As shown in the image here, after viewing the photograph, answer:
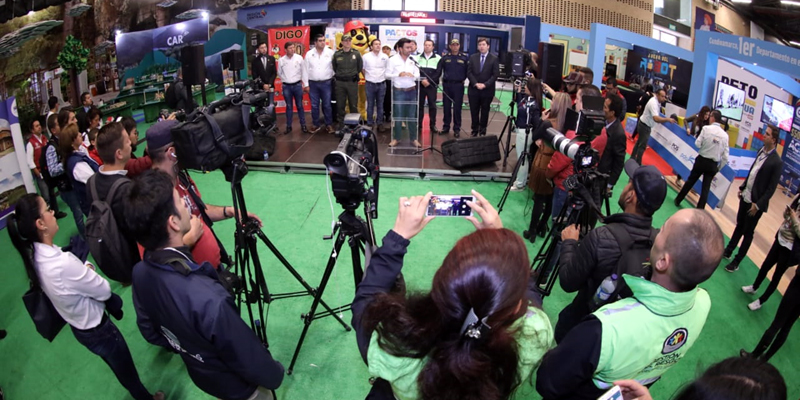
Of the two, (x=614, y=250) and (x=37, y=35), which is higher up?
(x=37, y=35)

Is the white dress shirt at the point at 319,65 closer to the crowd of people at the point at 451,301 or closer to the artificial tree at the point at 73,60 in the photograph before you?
the artificial tree at the point at 73,60

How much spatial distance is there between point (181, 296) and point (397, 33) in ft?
35.8

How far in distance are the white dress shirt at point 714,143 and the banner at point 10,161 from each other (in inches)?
287

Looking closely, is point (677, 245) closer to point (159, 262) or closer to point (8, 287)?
point (159, 262)

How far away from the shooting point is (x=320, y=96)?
7980mm

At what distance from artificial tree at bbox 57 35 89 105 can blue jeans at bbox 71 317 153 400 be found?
675 cm

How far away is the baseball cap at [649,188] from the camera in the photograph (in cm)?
216

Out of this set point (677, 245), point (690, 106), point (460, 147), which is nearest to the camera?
point (677, 245)

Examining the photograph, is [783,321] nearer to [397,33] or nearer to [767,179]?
[767,179]

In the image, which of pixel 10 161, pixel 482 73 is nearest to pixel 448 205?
pixel 10 161

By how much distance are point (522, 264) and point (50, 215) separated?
7.87 feet

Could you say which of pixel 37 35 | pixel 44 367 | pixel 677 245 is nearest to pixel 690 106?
pixel 677 245

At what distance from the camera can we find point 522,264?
1.06 m

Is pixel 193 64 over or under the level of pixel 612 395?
over
